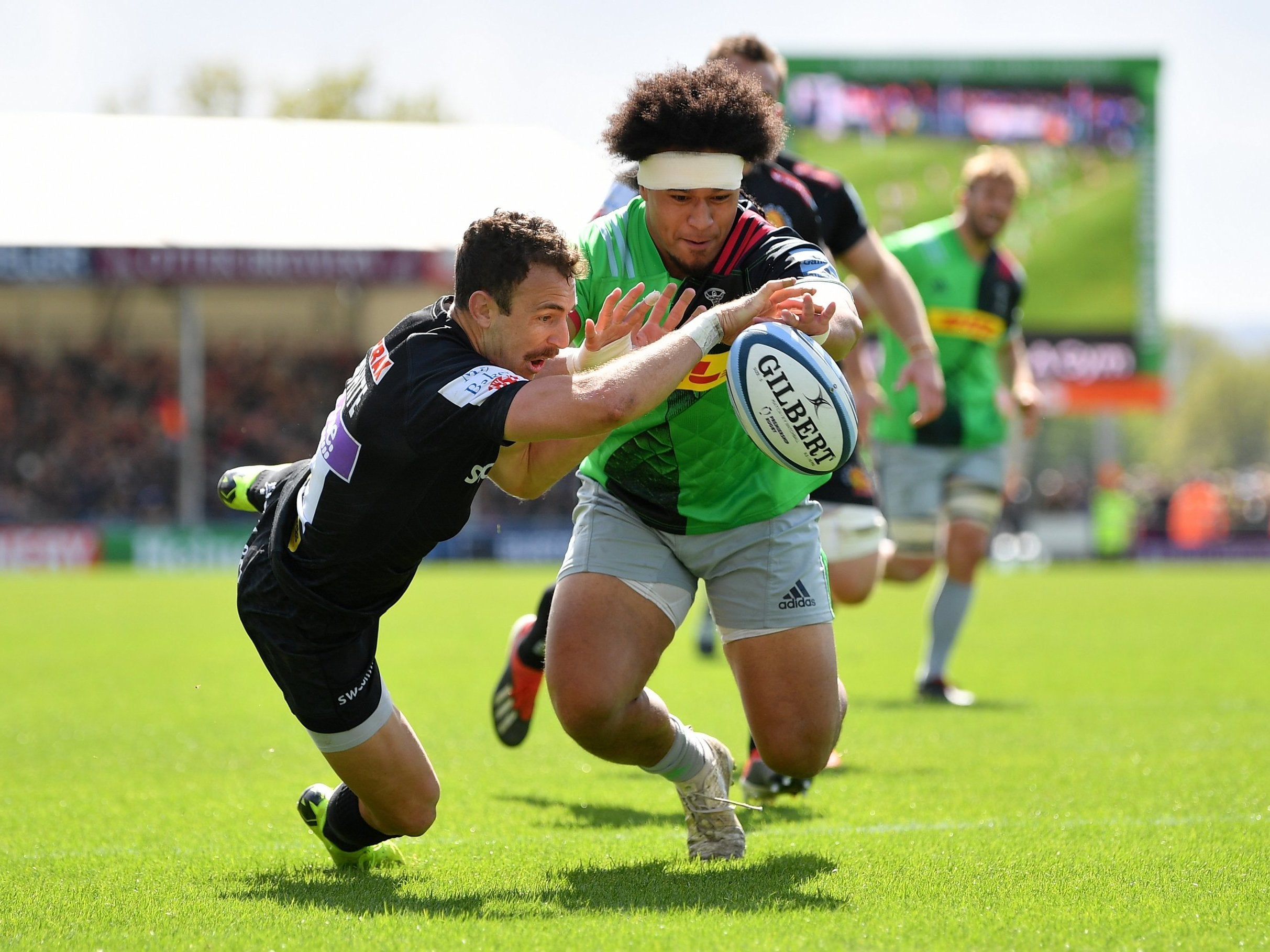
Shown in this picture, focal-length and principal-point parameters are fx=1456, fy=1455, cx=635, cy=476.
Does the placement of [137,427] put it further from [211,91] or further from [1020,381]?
[1020,381]

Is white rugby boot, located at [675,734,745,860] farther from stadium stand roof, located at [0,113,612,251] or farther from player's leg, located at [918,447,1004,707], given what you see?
stadium stand roof, located at [0,113,612,251]

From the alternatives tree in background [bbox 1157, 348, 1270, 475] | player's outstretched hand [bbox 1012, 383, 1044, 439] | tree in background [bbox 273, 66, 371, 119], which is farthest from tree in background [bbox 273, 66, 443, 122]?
tree in background [bbox 1157, 348, 1270, 475]

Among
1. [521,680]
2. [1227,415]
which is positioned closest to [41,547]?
[521,680]

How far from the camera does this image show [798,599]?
4434mm

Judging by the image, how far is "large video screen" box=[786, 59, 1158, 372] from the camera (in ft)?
85.7

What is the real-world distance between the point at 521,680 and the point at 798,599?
6.25 feet

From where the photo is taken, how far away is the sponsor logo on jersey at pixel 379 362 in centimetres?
386

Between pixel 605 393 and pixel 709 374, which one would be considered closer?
pixel 605 393

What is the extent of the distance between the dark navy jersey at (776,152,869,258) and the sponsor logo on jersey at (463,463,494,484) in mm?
2394

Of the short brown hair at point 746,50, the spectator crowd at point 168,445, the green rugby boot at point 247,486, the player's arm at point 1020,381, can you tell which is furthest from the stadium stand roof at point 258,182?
the green rugby boot at point 247,486

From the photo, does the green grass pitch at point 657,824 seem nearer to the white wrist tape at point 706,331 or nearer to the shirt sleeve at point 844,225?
the white wrist tape at point 706,331

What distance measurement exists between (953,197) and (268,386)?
1587 centimetres

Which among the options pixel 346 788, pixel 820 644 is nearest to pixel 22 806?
pixel 346 788

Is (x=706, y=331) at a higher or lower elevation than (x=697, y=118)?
lower
